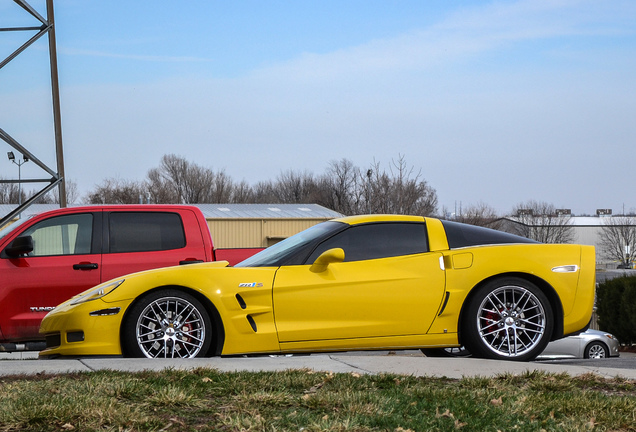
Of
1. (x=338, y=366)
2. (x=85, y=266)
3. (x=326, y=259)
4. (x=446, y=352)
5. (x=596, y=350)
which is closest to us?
(x=338, y=366)

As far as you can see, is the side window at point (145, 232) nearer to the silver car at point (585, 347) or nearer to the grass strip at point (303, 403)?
the grass strip at point (303, 403)

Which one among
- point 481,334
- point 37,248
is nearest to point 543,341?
point 481,334

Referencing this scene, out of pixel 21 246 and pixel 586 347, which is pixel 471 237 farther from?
pixel 586 347

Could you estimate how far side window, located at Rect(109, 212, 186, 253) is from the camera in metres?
9.14

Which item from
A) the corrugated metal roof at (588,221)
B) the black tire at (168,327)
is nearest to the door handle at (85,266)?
the black tire at (168,327)

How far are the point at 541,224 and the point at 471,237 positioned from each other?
92.9 meters

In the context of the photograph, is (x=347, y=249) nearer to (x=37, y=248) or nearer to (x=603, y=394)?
(x=603, y=394)

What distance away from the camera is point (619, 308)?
1862cm

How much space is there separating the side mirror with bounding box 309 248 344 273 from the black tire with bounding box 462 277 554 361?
135 cm

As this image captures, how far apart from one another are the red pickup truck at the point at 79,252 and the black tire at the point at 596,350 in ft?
34.2

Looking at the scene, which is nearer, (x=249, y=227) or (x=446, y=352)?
(x=446, y=352)

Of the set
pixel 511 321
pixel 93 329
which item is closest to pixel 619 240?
pixel 511 321

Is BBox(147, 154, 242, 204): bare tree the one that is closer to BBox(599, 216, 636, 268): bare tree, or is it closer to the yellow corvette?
BBox(599, 216, 636, 268): bare tree

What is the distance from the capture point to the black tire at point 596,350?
55.3 feet
